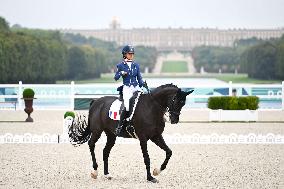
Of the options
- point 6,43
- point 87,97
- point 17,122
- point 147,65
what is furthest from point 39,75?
point 147,65

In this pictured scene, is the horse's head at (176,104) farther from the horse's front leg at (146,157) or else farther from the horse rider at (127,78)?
the horse rider at (127,78)

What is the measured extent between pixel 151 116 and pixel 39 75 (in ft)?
181

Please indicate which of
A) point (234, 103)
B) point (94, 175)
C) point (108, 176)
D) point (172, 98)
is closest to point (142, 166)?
point (108, 176)

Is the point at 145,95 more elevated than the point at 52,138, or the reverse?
the point at 145,95

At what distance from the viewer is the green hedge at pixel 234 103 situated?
26312 mm

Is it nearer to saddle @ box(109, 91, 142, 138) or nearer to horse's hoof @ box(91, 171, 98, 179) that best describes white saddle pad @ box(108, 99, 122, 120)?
saddle @ box(109, 91, 142, 138)

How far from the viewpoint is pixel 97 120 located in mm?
13078

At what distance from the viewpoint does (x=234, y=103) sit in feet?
86.5

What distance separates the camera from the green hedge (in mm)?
26312

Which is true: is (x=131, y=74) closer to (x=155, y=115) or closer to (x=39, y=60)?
(x=155, y=115)

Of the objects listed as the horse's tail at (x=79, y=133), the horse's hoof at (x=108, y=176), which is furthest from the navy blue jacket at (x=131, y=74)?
the horse's hoof at (x=108, y=176)

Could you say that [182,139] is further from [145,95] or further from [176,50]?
[176,50]

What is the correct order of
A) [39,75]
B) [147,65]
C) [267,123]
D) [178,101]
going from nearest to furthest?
[178,101] < [267,123] < [39,75] < [147,65]

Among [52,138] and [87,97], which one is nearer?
[52,138]
